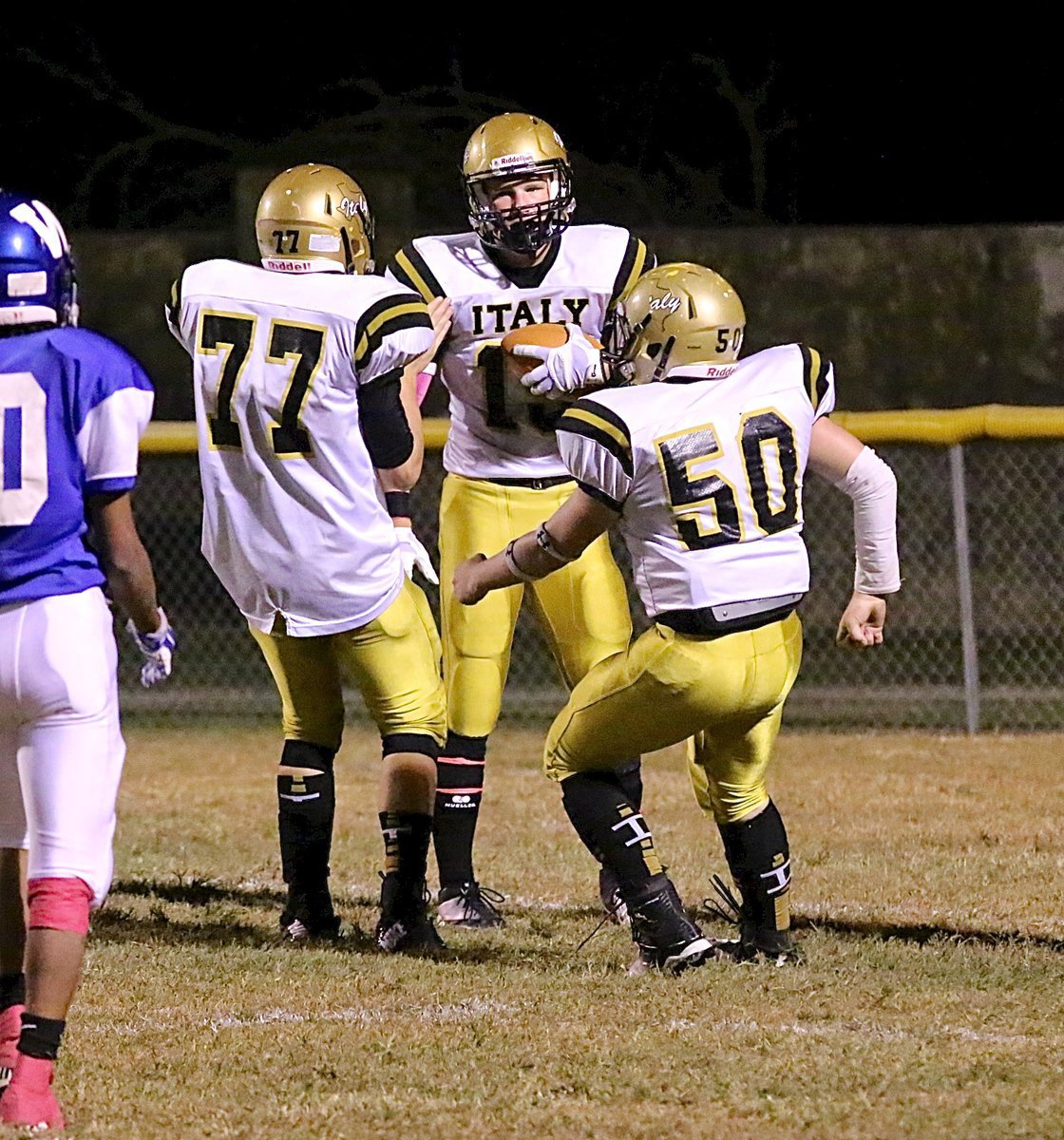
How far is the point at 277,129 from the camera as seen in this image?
13953mm

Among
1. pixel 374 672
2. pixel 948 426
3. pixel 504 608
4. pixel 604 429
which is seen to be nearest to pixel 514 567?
pixel 604 429

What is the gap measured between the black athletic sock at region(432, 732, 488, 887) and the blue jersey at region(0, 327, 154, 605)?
82.0 inches

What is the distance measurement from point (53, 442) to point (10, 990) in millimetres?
1033

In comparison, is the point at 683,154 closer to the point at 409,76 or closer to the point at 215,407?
the point at 409,76

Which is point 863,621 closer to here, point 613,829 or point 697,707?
point 697,707

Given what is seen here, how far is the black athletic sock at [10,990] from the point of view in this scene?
12.0ft

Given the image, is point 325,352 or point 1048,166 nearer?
point 325,352

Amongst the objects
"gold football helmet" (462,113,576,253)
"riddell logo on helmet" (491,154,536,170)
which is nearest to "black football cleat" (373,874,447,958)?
"gold football helmet" (462,113,576,253)

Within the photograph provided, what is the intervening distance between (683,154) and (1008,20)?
7.43 ft

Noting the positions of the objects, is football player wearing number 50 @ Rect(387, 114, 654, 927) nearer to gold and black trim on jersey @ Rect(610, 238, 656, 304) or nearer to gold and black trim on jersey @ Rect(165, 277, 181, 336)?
gold and black trim on jersey @ Rect(610, 238, 656, 304)

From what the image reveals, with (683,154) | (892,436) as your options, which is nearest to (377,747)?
(892,436)

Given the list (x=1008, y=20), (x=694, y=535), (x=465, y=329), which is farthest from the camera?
(x=1008, y=20)

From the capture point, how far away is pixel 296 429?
4.62 metres

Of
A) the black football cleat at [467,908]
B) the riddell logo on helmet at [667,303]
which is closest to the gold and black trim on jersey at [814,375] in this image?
the riddell logo on helmet at [667,303]
